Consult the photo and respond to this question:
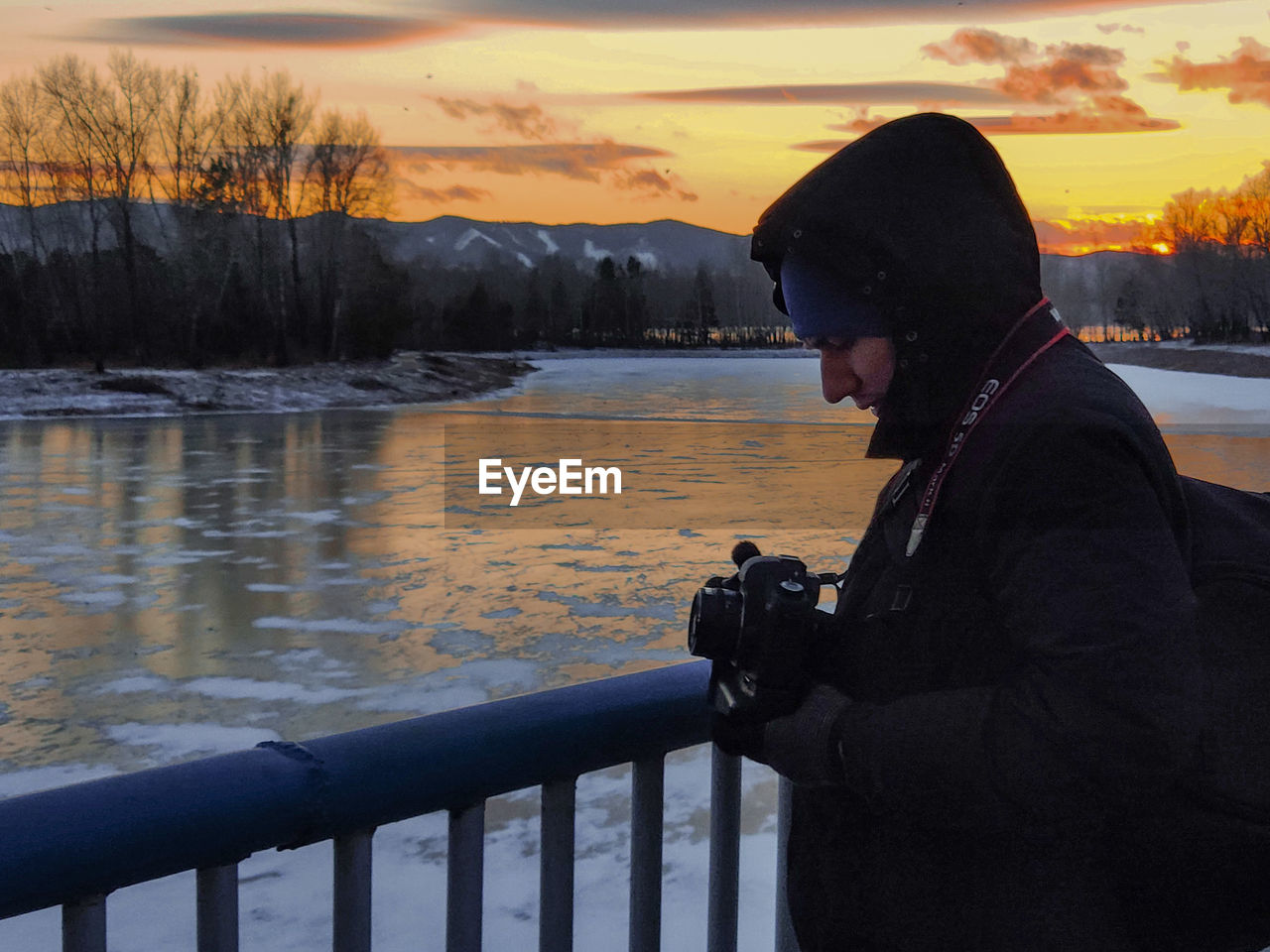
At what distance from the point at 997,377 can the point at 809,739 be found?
43 cm

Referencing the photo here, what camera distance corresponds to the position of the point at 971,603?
1.27 m

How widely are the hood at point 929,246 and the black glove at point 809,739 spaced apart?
1.06 feet

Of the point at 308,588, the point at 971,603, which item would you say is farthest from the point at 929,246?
the point at 308,588

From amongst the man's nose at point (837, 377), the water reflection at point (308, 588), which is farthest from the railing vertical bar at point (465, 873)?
the water reflection at point (308, 588)

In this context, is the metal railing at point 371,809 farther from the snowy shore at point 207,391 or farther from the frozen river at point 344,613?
the snowy shore at point 207,391

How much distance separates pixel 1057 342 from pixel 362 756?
88cm

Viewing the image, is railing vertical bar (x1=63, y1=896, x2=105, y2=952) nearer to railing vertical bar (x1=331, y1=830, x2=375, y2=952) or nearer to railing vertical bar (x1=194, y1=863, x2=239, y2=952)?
railing vertical bar (x1=194, y1=863, x2=239, y2=952)

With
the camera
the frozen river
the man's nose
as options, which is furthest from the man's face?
the frozen river

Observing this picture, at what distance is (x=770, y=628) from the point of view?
1300 millimetres

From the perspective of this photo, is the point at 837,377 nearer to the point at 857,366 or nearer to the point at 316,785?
the point at 857,366

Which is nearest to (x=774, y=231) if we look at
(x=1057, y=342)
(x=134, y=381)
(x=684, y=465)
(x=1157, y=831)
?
(x=1057, y=342)

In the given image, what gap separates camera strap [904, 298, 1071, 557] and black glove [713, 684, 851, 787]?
18cm

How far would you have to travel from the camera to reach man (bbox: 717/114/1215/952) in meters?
1.12

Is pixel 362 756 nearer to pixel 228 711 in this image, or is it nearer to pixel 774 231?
pixel 774 231
